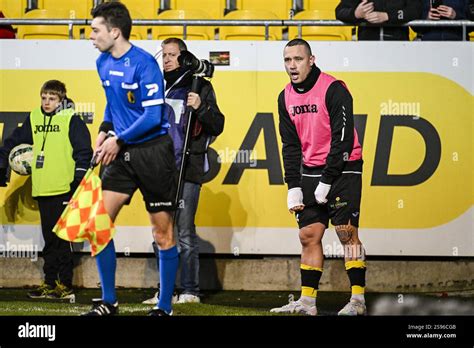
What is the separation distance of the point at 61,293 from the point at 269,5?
5.19 metres

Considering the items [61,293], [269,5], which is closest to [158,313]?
[61,293]

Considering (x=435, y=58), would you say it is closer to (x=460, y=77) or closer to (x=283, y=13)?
(x=460, y=77)

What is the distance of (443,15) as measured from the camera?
11719 mm

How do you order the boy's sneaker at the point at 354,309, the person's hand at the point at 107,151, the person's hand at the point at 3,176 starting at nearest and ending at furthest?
the person's hand at the point at 107,151
the boy's sneaker at the point at 354,309
the person's hand at the point at 3,176

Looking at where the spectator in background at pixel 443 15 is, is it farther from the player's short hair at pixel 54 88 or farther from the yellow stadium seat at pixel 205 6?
the player's short hair at pixel 54 88

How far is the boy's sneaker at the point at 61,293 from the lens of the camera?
1052 centimetres

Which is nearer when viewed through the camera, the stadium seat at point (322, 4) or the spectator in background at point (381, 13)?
the spectator in background at point (381, 13)

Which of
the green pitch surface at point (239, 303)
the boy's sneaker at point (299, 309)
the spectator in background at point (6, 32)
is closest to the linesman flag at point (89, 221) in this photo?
the green pitch surface at point (239, 303)

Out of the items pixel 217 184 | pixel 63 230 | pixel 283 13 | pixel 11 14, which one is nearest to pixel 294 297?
pixel 217 184

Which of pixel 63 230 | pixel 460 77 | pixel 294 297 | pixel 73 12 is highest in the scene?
pixel 73 12

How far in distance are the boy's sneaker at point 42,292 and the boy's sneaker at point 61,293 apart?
1.4 inches

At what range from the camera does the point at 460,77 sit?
11.4 m

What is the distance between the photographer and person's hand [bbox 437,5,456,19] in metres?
11.7
